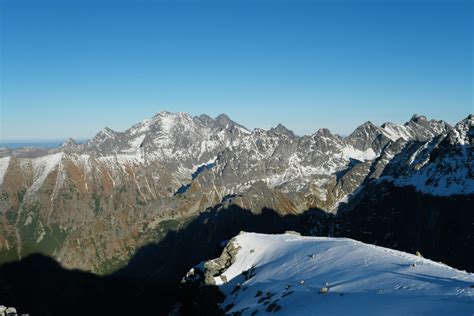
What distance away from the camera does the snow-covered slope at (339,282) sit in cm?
3631

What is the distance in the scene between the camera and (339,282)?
158 ft

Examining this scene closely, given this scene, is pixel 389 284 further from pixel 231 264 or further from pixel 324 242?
pixel 231 264

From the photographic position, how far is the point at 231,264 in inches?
3169

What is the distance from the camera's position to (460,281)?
4106 cm

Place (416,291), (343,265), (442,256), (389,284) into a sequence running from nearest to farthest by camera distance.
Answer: (416,291) < (389,284) < (343,265) < (442,256)

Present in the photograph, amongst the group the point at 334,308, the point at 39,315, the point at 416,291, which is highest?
the point at 416,291

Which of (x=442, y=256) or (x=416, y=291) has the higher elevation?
(x=416, y=291)

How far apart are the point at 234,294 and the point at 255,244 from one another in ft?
70.0

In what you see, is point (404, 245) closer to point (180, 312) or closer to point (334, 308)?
point (180, 312)

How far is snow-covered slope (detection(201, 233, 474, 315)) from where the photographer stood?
36.3 m

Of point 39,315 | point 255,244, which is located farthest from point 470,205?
point 39,315

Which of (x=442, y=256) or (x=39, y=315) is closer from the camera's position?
(x=442, y=256)

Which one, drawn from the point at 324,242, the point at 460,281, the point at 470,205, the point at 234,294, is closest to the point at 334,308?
the point at 460,281

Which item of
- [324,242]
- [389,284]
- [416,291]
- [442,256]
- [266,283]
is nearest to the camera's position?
[416,291]
